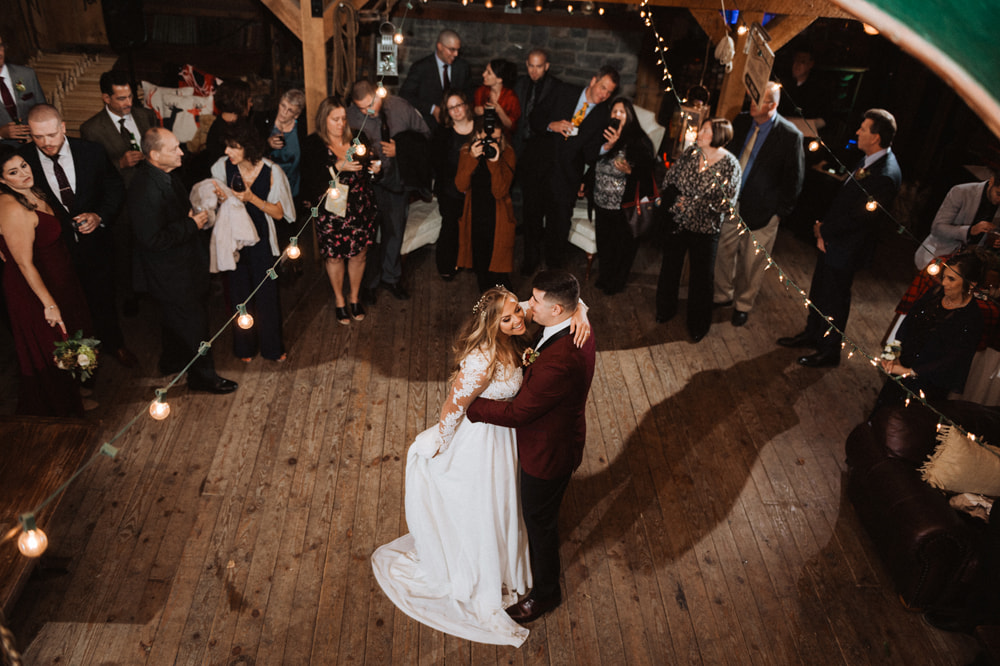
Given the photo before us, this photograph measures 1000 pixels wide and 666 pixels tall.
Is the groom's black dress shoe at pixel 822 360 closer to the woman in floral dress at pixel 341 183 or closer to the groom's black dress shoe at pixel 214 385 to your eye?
the woman in floral dress at pixel 341 183

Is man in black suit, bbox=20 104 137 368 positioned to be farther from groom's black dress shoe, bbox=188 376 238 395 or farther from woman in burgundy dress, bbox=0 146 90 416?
groom's black dress shoe, bbox=188 376 238 395

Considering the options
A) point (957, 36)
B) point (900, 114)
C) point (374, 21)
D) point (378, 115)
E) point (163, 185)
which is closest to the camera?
point (957, 36)

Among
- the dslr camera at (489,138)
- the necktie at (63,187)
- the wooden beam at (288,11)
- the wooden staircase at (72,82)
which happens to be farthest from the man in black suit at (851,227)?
the wooden staircase at (72,82)

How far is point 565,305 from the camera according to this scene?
2.58 metres

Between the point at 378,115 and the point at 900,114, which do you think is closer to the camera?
the point at 378,115

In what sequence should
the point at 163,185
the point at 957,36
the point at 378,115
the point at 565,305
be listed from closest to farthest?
the point at 957,36
the point at 565,305
the point at 163,185
the point at 378,115

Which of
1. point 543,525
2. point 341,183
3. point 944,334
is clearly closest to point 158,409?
point 543,525

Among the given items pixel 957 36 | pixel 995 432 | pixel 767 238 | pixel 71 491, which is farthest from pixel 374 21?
pixel 957 36

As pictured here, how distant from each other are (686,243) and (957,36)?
15.0 ft

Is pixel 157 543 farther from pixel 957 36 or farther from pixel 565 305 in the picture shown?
pixel 957 36

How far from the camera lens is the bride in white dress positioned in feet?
8.71

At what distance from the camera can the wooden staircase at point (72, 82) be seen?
681 centimetres

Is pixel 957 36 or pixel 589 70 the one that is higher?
pixel 957 36

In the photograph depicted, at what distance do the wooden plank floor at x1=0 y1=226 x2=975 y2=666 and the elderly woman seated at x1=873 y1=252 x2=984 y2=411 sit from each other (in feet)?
2.18
